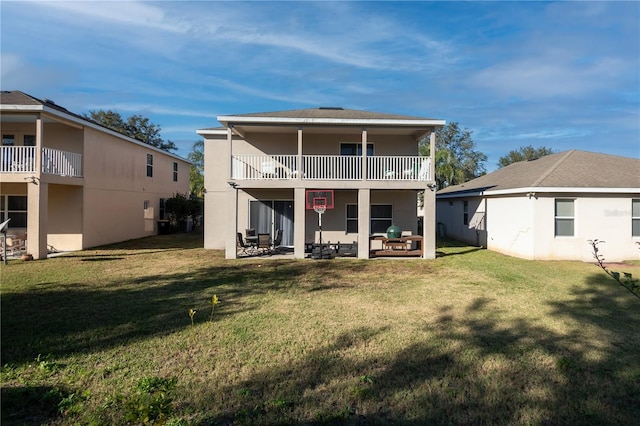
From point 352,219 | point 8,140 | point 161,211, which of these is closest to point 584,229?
point 352,219

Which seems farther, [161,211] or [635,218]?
[161,211]

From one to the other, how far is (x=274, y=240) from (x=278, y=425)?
1225 cm

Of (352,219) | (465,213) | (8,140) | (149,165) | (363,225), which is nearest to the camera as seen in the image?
(363,225)

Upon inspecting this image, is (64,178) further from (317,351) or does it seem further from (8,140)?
(317,351)

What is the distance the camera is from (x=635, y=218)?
13.9 metres

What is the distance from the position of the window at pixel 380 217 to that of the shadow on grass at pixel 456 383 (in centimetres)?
1045

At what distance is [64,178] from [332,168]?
10431 mm

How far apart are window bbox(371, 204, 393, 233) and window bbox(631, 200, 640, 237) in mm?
8883

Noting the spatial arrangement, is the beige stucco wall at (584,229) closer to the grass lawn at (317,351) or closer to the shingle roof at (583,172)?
the shingle roof at (583,172)

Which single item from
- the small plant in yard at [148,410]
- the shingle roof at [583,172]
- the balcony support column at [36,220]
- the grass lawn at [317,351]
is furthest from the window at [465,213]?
the small plant in yard at [148,410]

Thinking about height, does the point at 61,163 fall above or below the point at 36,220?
above

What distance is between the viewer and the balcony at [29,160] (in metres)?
13.3

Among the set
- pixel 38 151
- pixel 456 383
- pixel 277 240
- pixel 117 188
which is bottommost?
pixel 456 383

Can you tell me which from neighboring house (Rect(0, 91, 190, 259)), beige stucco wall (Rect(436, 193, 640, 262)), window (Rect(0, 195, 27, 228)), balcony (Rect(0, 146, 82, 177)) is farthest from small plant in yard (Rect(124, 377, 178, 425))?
window (Rect(0, 195, 27, 228))
